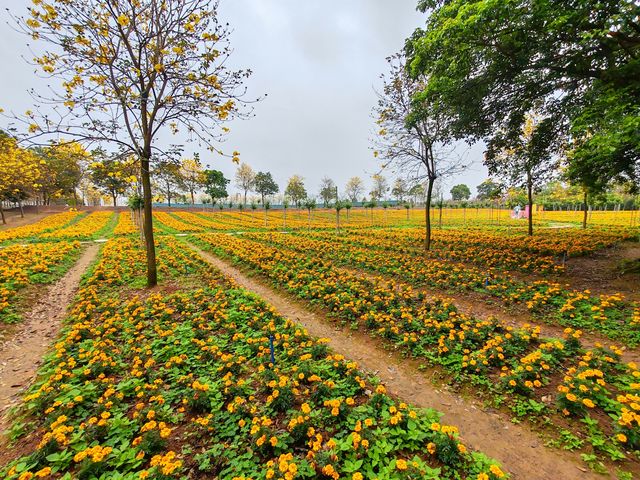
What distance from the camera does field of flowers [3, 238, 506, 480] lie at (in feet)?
9.18

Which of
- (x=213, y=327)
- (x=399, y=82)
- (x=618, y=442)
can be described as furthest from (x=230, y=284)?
(x=399, y=82)

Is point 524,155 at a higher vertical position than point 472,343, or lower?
higher

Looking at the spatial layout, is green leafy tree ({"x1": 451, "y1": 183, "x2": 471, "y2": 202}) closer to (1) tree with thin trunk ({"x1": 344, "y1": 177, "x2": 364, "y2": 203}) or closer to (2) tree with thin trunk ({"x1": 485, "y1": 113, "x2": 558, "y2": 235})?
(1) tree with thin trunk ({"x1": 344, "y1": 177, "x2": 364, "y2": 203})

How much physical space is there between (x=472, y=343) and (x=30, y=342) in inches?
364

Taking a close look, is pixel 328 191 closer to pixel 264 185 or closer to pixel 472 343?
pixel 264 185

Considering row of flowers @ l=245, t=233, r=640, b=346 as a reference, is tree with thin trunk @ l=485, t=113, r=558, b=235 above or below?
above

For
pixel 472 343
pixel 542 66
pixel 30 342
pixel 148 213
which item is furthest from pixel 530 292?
pixel 30 342

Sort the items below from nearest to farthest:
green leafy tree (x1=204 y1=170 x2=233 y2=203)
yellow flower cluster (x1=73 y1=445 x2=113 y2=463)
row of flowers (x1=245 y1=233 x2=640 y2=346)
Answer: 1. yellow flower cluster (x1=73 y1=445 x2=113 y2=463)
2. row of flowers (x1=245 y1=233 x2=640 y2=346)
3. green leafy tree (x1=204 y1=170 x2=233 y2=203)

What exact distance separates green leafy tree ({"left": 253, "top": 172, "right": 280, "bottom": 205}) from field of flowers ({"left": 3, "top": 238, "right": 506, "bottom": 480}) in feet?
249

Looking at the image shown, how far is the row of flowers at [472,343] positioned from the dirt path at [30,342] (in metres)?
5.82

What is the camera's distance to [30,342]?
235 inches

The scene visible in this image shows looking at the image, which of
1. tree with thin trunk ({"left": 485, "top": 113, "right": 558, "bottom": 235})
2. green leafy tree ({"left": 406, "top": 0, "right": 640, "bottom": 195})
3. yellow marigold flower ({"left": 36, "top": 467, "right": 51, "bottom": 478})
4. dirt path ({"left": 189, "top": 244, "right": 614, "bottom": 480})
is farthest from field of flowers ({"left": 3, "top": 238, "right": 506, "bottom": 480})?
tree with thin trunk ({"left": 485, "top": 113, "right": 558, "bottom": 235})

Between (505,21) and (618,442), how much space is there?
26.2ft

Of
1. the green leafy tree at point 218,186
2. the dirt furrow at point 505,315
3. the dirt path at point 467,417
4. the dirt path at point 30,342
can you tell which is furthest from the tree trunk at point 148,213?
the green leafy tree at point 218,186
